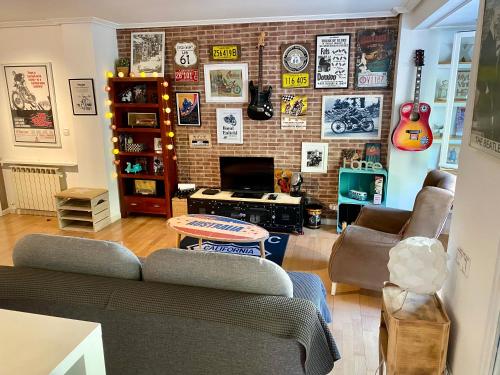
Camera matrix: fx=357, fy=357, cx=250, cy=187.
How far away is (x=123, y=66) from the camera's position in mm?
4543

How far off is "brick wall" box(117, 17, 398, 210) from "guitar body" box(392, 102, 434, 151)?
11.8 inches

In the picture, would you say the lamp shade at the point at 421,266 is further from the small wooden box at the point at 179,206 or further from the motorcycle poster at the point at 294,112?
the small wooden box at the point at 179,206

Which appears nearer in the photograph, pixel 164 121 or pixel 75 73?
pixel 75 73

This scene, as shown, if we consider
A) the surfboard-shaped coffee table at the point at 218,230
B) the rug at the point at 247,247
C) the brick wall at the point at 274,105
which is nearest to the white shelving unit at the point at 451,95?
the brick wall at the point at 274,105

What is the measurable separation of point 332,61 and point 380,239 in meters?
2.32

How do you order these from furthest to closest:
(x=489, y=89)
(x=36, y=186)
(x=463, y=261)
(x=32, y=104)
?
(x=36, y=186) → (x=32, y=104) → (x=463, y=261) → (x=489, y=89)

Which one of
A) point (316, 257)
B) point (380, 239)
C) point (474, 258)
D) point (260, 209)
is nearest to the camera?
point (474, 258)

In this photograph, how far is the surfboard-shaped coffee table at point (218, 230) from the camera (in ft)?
10.3

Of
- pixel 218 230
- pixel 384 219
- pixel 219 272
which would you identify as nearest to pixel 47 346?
Result: pixel 219 272

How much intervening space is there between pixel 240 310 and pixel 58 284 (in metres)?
0.86

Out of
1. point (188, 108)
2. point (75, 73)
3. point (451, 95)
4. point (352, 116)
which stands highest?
point (75, 73)

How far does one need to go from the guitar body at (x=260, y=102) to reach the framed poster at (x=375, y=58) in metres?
1.03

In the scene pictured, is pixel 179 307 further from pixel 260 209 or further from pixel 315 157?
pixel 315 157

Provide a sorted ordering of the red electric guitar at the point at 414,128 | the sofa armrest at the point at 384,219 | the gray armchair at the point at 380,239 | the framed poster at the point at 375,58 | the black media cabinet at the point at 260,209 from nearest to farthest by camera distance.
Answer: the gray armchair at the point at 380,239, the sofa armrest at the point at 384,219, the red electric guitar at the point at 414,128, the framed poster at the point at 375,58, the black media cabinet at the point at 260,209
